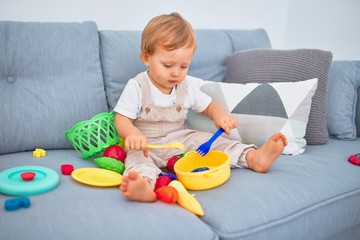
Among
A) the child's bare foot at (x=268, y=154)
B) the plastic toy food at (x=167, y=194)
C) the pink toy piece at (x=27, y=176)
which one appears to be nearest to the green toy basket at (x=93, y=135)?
the pink toy piece at (x=27, y=176)

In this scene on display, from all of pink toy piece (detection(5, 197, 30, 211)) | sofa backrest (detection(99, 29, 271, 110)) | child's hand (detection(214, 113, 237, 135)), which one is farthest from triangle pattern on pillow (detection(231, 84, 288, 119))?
pink toy piece (detection(5, 197, 30, 211))

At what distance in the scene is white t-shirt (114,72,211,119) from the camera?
4.40ft

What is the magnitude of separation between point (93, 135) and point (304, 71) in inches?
33.4

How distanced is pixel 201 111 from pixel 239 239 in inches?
25.5

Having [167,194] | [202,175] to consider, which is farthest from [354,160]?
[167,194]

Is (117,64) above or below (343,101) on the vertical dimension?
A: above

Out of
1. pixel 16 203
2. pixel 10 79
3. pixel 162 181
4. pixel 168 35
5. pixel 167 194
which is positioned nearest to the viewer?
pixel 16 203

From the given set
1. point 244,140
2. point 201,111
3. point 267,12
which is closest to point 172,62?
point 201,111

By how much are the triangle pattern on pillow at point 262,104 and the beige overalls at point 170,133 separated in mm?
152

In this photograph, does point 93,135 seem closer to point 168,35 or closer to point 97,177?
point 97,177

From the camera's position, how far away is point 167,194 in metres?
1.00

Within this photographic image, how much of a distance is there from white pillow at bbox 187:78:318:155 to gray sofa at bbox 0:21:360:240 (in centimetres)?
8

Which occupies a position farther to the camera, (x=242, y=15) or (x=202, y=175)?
(x=242, y=15)

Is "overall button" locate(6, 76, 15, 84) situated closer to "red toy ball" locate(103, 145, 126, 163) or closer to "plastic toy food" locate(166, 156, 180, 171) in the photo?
"red toy ball" locate(103, 145, 126, 163)
